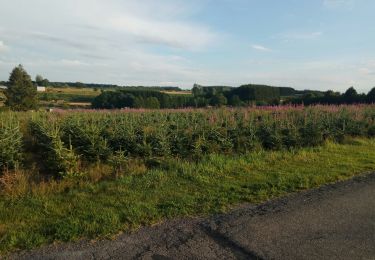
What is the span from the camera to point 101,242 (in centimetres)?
462

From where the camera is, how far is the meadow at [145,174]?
5.42m

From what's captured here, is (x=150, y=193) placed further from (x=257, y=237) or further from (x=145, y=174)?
(x=257, y=237)

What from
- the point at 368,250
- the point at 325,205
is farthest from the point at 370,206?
the point at 368,250

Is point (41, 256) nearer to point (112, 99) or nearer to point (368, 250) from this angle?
point (368, 250)

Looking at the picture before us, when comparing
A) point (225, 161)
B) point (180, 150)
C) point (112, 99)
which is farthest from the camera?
point (112, 99)

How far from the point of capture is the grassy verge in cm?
505

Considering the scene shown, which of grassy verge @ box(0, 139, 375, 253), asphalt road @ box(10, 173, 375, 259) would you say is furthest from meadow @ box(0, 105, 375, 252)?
asphalt road @ box(10, 173, 375, 259)

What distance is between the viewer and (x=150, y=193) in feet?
22.0

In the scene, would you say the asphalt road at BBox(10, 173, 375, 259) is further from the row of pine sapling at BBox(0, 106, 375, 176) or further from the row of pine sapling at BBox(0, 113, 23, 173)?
the row of pine sapling at BBox(0, 113, 23, 173)

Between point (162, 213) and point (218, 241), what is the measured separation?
1201mm

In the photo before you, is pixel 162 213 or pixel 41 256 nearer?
pixel 41 256

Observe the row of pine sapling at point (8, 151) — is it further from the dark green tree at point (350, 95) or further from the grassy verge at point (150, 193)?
the dark green tree at point (350, 95)

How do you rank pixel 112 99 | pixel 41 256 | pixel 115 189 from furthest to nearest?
1. pixel 112 99
2. pixel 115 189
3. pixel 41 256

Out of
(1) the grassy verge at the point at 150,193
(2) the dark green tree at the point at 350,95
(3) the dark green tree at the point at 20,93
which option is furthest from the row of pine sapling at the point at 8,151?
(3) the dark green tree at the point at 20,93
